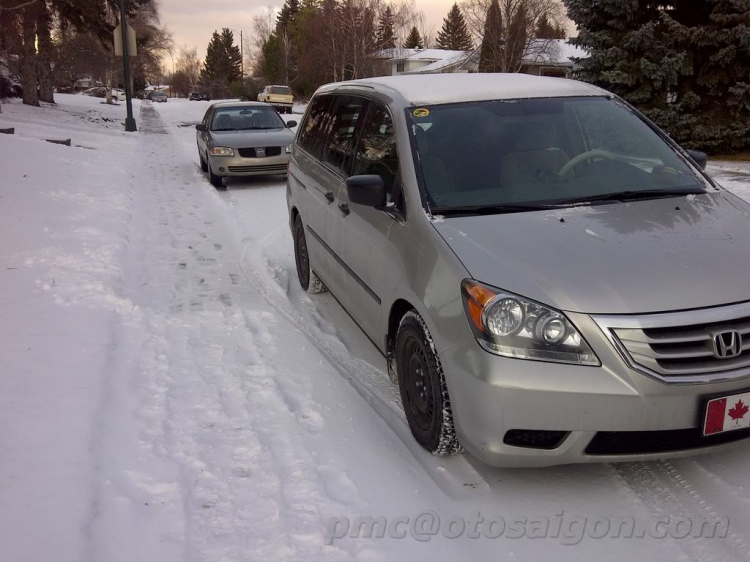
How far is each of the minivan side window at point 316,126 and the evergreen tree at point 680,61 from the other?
38.1 ft

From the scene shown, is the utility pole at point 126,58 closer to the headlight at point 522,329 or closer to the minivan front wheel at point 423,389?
the minivan front wheel at point 423,389

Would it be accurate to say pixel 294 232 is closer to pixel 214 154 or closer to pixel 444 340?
pixel 444 340

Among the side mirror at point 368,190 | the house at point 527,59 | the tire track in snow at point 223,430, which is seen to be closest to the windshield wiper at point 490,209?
the side mirror at point 368,190

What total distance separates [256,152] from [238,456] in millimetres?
10089

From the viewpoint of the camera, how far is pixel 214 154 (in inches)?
501

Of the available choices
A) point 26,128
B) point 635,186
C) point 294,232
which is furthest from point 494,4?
point 635,186

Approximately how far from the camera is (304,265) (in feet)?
20.9

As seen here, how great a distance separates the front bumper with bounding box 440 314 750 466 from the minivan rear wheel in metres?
3.26

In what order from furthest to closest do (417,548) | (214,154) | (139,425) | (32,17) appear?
(32,17) → (214,154) → (139,425) → (417,548)

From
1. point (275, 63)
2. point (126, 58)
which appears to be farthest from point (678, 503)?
point (275, 63)

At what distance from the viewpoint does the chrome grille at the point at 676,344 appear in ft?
9.06

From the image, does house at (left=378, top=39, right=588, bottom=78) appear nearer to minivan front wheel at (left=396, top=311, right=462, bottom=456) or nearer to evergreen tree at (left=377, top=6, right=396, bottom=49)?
evergreen tree at (left=377, top=6, right=396, bottom=49)

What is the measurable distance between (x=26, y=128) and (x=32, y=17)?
817cm

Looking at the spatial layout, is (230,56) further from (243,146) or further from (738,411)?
(738,411)
